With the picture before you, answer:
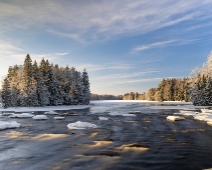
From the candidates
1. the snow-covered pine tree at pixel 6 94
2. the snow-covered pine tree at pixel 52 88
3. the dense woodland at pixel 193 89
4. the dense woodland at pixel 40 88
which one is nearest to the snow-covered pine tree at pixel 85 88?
the dense woodland at pixel 40 88

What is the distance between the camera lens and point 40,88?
5716 centimetres

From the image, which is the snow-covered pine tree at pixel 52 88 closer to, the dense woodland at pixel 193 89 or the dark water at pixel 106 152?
the dense woodland at pixel 193 89

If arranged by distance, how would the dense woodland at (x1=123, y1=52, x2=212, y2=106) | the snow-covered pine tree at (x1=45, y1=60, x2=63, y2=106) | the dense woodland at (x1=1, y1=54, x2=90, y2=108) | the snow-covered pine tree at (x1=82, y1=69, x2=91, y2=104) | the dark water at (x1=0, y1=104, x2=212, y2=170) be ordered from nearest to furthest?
the dark water at (x1=0, y1=104, x2=212, y2=170) < the dense woodland at (x1=123, y1=52, x2=212, y2=106) < the dense woodland at (x1=1, y1=54, x2=90, y2=108) < the snow-covered pine tree at (x1=45, y1=60, x2=63, y2=106) < the snow-covered pine tree at (x1=82, y1=69, x2=91, y2=104)

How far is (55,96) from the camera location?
62.6 metres

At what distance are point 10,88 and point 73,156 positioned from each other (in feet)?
170

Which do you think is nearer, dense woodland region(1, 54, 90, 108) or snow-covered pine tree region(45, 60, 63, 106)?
dense woodland region(1, 54, 90, 108)

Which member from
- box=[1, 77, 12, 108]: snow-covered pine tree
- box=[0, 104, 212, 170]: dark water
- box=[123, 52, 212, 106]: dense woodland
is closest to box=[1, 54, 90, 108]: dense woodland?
box=[1, 77, 12, 108]: snow-covered pine tree

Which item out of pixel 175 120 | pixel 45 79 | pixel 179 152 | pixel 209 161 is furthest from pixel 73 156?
pixel 45 79

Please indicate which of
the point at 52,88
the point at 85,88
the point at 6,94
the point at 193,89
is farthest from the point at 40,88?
the point at 193,89

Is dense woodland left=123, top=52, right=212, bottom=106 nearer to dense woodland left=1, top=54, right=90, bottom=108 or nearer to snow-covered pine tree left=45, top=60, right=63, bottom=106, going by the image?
dense woodland left=1, top=54, right=90, bottom=108

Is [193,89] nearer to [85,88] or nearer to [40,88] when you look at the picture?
[85,88]

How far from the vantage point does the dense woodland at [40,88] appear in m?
54.2

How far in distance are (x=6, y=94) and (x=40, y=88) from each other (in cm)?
907

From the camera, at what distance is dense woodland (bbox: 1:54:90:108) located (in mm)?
54250
